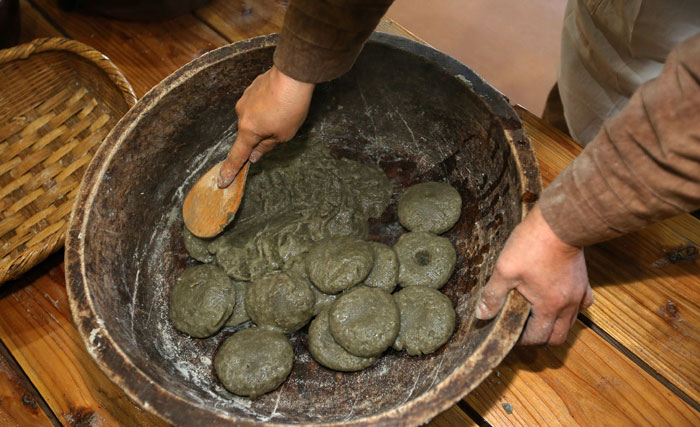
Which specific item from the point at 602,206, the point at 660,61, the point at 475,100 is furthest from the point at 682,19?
the point at 602,206

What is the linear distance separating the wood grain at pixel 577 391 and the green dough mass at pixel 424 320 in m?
0.20

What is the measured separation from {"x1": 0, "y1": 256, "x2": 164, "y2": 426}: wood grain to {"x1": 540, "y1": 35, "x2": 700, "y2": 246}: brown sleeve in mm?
1139

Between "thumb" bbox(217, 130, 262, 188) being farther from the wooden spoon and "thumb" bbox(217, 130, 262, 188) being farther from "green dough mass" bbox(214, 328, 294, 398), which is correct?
"green dough mass" bbox(214, 328, 294, 398)

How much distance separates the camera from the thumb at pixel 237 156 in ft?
4.40

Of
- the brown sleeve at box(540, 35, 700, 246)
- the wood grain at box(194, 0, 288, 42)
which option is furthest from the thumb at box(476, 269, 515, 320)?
the wood grain at box(194, 0, 288, 42)

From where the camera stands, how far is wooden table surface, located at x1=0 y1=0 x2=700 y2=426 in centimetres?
133

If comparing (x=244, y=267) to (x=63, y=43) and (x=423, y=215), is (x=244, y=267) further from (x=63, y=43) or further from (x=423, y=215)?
(x=63, y=43)

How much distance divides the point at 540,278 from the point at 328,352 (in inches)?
22.9

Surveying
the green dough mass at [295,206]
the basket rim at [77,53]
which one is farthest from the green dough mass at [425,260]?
the basket rim at [77,53]

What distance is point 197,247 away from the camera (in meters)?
1.53

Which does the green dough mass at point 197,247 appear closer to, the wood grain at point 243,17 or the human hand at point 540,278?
the human hand at point 540,278

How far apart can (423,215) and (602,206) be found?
68 cm

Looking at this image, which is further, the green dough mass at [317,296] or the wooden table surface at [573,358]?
the green dough mass at [317,296]

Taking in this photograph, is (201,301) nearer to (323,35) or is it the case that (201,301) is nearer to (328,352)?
(328,352)
